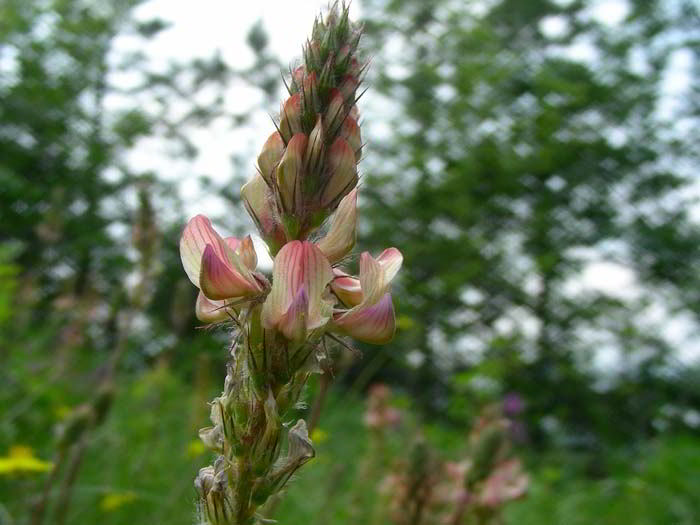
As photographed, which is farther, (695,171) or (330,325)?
(695,171)

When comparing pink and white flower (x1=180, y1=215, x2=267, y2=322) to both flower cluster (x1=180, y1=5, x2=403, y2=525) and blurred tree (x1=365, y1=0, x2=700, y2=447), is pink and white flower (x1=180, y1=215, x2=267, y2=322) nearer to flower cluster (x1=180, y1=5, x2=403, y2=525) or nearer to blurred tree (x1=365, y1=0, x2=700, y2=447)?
flower cluster (x1=180, y1=5, x2=403, y2=525)

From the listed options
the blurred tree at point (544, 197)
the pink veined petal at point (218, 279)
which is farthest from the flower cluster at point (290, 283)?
the blurred tree at point (544, 197)

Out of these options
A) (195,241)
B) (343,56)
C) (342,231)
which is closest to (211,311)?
(195,241)

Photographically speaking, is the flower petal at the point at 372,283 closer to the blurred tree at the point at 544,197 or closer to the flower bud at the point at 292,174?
the flower bud at the point at 292,174

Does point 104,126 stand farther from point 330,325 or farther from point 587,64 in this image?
point 330,325

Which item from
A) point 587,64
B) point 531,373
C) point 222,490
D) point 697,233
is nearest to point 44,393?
point 222,490

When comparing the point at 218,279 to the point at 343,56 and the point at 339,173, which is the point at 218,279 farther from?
the point at 343,56

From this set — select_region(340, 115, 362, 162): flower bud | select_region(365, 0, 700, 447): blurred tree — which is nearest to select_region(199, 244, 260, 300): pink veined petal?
select_region(340, 115, 362, 162): flower bud
